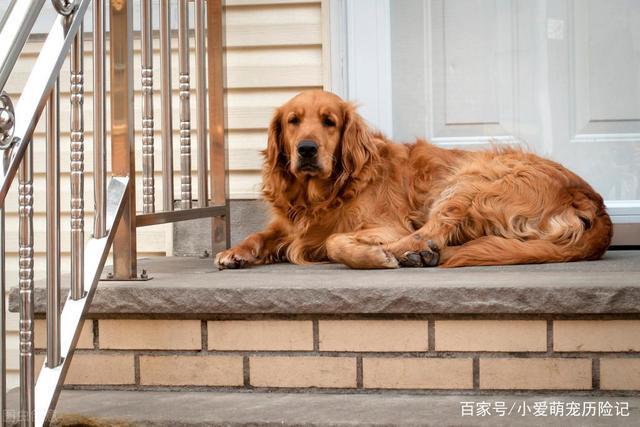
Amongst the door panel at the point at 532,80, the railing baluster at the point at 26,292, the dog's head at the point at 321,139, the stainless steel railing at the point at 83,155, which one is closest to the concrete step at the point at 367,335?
the stainless steel railing at the point at 83,155

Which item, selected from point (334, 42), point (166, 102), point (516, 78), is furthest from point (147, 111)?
point (516, 78)

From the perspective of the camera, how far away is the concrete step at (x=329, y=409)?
200 cm

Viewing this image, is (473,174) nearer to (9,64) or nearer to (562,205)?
(562,205)

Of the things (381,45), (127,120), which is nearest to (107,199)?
(127,120)

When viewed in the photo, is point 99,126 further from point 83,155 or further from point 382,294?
point 382,294

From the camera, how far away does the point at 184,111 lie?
309cm

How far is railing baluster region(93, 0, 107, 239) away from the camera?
2.38m

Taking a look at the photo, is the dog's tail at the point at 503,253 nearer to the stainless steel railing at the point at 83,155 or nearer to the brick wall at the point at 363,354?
the brick wall at the point at 363,354

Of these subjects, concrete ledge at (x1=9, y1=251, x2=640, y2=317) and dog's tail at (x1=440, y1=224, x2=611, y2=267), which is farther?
dog's tail at (x1=440, y1=224, x2=611, y2=267)

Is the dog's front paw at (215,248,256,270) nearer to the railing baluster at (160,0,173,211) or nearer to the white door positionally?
the railing baluster at (160,0,173,211)

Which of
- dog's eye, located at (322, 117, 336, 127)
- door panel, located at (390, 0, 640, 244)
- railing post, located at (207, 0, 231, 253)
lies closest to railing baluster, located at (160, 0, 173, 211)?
railing post, located at (207, 0, 231, 253)

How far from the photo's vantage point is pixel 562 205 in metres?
3.01

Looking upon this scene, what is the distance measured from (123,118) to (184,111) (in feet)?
1.90

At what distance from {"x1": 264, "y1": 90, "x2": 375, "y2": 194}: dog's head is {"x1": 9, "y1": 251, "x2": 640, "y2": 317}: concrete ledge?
0.62 meters
